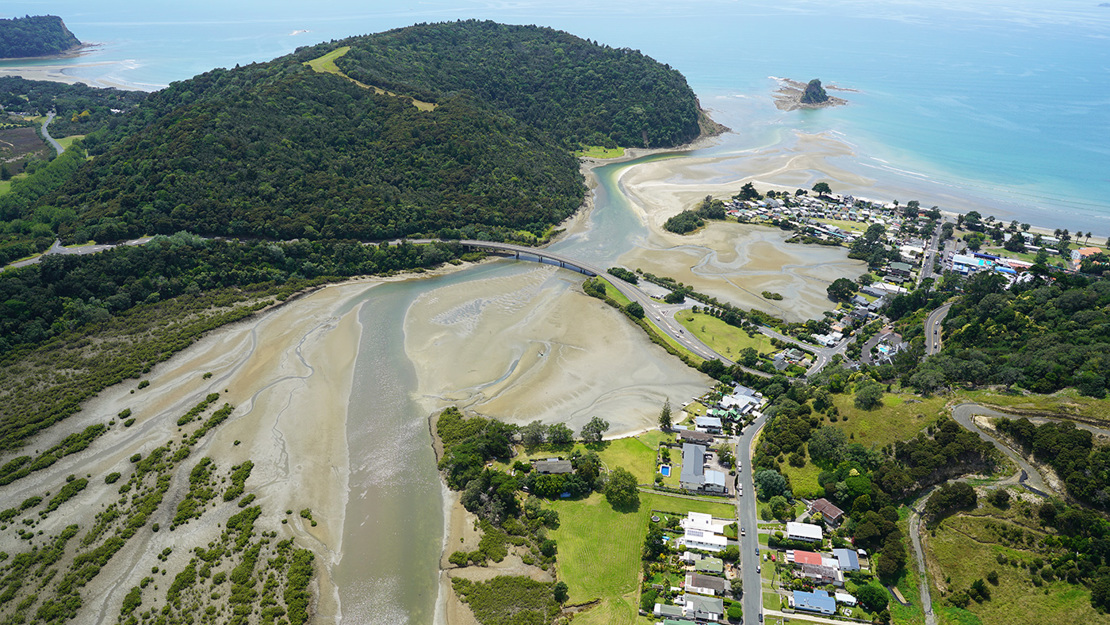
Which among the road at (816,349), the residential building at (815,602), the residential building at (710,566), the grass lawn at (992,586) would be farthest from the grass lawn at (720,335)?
the residential building at (815,602)

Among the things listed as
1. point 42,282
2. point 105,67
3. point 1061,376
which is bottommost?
point 42,282

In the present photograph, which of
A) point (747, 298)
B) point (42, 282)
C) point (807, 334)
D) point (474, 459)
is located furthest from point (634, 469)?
point (42, 282)

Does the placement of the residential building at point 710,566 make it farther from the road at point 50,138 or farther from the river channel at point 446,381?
the road at point 50,138

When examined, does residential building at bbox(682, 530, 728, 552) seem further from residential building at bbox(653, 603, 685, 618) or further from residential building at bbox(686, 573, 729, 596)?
residential building at bbox(653, 603, 685, 618)

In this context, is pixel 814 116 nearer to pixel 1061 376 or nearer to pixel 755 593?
pixel 1061 376

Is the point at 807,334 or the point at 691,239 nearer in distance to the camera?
the point at 807,334

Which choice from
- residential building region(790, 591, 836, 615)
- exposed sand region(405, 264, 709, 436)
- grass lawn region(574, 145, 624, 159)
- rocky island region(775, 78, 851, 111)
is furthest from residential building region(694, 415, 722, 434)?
rocky island region(775, 78, 851, 111)
